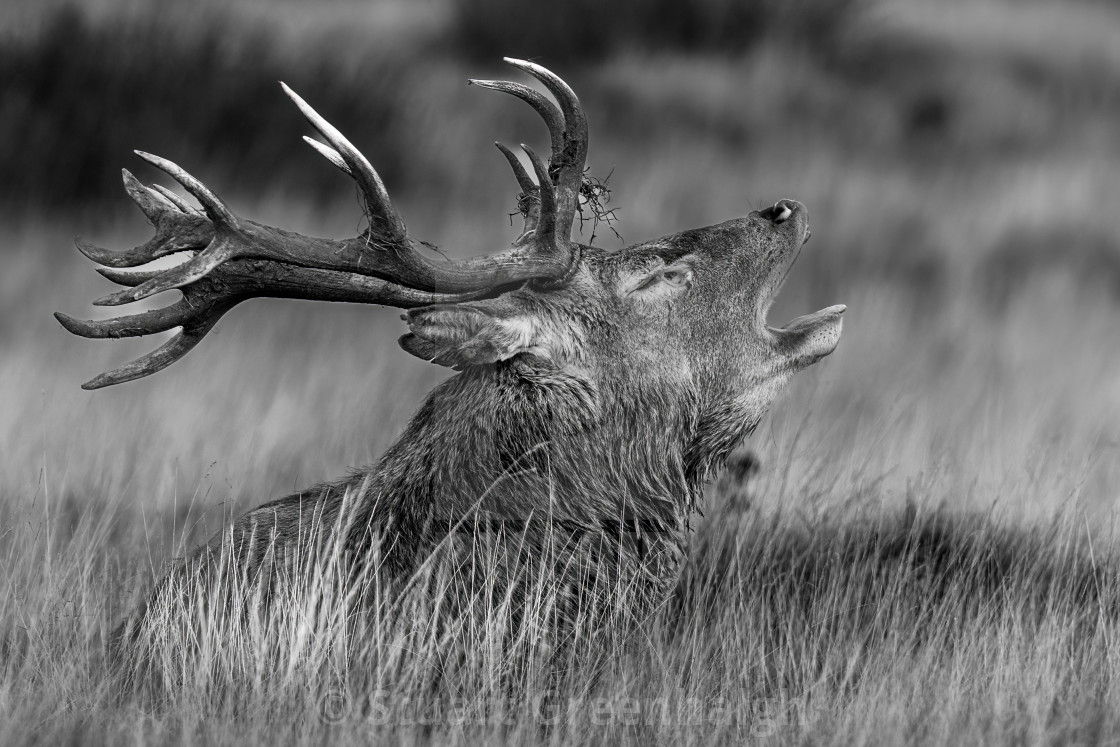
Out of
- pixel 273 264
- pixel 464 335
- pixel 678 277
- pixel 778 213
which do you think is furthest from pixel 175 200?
pixel 778 213

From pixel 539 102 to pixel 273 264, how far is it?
1.15m

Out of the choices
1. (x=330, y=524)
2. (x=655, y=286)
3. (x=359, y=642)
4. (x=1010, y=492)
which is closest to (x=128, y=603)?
(x=330, y=524)

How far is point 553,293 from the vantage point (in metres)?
4.79

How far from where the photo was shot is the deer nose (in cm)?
529

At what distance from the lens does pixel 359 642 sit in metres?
4.21

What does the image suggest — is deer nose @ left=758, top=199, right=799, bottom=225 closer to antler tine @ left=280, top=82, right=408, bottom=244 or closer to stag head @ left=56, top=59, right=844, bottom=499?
stag head @ left=56, top=59, right=844, bottom=499

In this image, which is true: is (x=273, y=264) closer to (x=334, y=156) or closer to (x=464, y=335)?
(x=334, y=156)

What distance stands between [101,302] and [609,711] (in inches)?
78.3

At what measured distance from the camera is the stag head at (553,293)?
4309 mm

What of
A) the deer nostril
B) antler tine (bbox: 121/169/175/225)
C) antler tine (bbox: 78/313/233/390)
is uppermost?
the deer nostril

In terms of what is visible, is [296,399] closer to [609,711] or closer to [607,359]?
[607,359]

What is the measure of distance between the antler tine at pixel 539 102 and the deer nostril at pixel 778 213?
0.96 meters

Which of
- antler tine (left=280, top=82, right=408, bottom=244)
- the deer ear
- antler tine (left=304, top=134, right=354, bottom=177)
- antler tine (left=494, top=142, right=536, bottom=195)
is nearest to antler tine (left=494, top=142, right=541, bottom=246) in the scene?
antler tine (left=494, top=142, right=536, bottom=195)

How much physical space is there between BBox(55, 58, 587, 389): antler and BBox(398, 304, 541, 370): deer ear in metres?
0.14
